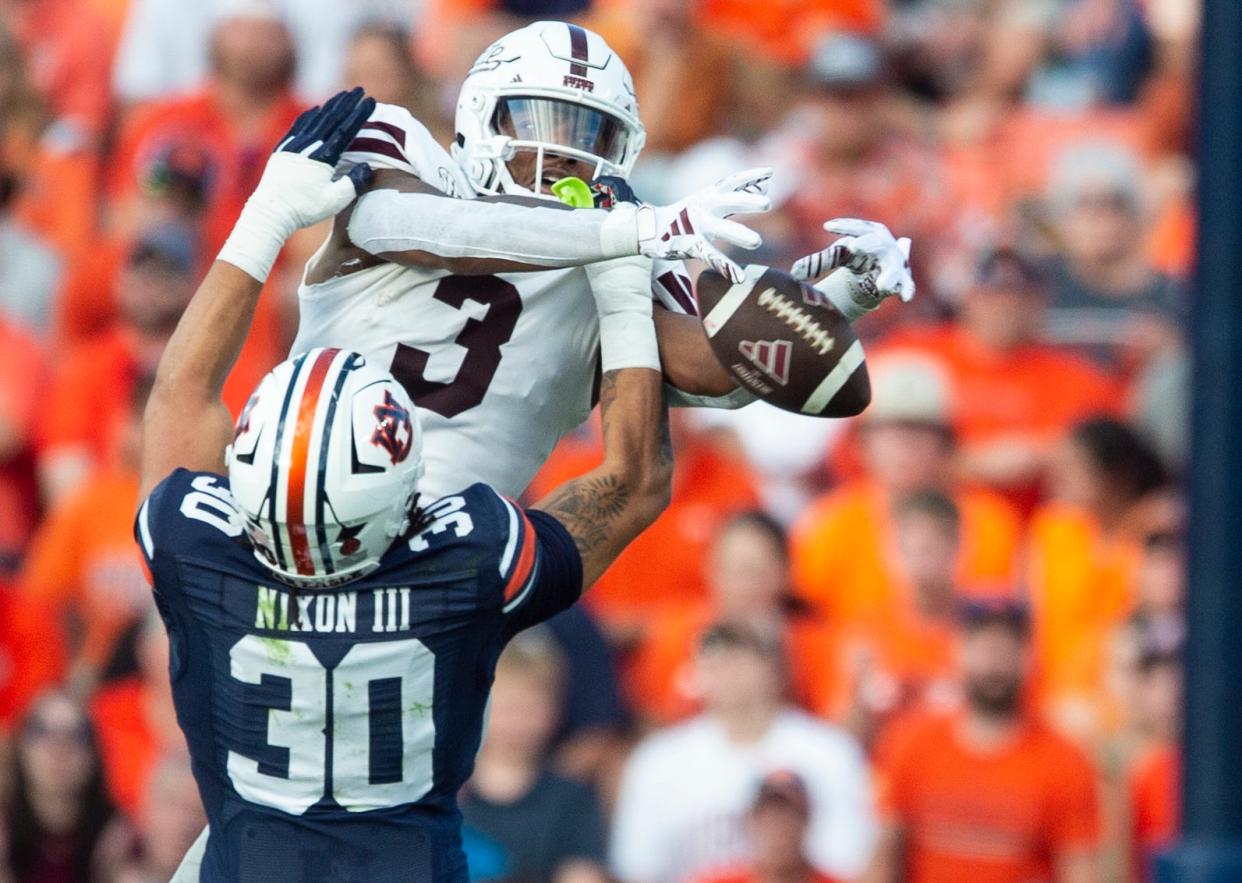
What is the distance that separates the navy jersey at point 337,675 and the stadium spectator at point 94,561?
4.06 meters

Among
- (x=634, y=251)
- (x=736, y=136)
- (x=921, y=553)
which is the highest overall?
(x=736, y=136)

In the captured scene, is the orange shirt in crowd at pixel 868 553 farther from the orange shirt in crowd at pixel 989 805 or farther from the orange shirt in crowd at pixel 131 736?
the orange shirt in crowd at pixel 131 736

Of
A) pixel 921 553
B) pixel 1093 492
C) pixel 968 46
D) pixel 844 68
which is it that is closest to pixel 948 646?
pixel 921 553

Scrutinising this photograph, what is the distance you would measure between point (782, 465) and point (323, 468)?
4773mm

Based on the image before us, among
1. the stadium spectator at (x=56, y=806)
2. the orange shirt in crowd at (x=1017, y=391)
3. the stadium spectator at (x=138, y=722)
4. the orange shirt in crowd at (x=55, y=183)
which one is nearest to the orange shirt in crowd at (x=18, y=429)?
the orange shirt in crowd at (x=55, y=183)

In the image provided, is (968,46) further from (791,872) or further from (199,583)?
(199,583)

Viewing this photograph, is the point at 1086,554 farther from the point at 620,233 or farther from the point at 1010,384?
the point at 620,233

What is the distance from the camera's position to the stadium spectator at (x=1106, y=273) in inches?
330

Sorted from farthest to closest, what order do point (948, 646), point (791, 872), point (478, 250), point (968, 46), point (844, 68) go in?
point (968, 46) → point (844, 68) → point (948, 646) → point (791, 872) → point (478, 250)

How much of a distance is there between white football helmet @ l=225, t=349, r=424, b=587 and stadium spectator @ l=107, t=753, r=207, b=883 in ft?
11.6

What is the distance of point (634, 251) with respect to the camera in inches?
163

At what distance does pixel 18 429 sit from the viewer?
28.3 feet

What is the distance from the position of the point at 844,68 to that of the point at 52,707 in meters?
4.01

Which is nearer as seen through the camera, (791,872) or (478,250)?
(478,250)
